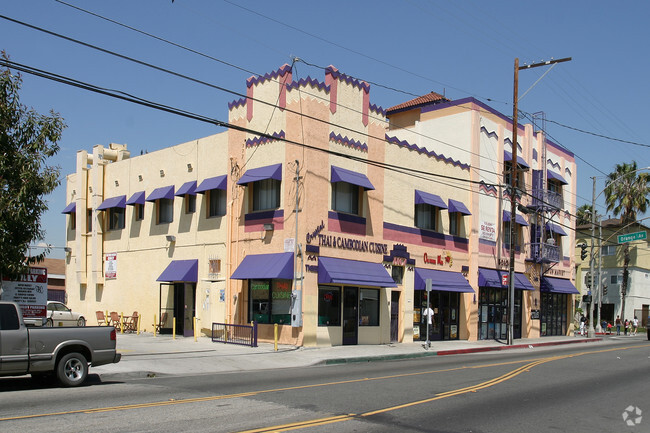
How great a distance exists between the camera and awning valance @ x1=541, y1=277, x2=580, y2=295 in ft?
129

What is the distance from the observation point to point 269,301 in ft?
80.4

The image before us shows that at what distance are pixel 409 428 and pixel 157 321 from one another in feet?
73.7

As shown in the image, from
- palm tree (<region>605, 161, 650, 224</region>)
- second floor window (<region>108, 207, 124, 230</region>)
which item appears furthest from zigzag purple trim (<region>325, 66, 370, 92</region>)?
palm tree (<region>605, 161, 650, 224</region>)

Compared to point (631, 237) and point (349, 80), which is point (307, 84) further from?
point (631, 237)

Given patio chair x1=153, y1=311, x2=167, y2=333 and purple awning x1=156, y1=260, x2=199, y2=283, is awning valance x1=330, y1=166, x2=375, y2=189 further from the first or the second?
patio chair x1=153, y1=311, x2=167, y2=333

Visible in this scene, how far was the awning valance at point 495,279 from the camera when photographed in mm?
32656

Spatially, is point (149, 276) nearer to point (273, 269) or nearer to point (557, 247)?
point (273, 269)

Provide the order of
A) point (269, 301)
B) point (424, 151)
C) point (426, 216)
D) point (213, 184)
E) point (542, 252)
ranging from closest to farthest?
point (269, 301) < point (213, 184) < point (424, 151) < point (426, 216) < point (542, 252)

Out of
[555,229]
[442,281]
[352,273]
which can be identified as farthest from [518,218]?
[352,273]

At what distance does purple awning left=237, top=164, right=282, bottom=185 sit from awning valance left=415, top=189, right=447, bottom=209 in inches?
300

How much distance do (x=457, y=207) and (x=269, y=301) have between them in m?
11.4

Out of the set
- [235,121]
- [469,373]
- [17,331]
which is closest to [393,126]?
[235,121]

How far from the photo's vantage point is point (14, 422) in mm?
9211

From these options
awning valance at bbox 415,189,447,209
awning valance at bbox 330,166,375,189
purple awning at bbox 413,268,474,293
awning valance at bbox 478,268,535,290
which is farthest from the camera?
awning valance at bbox 478,268,535,290
